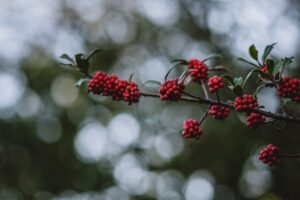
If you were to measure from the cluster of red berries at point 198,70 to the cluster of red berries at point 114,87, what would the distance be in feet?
0.95

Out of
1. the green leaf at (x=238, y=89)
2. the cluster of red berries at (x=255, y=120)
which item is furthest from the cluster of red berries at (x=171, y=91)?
the cluster of red berries at (x=255, y=120)

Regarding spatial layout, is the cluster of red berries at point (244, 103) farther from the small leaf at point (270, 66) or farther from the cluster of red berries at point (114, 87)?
the cluster of red berries at point (114, 87)

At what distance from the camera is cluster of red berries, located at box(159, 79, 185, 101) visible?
62.4 inches

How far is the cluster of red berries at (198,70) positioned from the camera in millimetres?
1770

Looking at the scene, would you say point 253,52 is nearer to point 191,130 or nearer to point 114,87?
point 191,130

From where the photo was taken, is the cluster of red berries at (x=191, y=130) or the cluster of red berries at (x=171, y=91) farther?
the cluster of red berries at (x=191, y=130)

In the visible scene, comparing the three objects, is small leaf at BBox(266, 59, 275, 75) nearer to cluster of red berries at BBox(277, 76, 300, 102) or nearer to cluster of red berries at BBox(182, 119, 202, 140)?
Answer: cluster of red berries at BBox(277, 76, 300, 102)

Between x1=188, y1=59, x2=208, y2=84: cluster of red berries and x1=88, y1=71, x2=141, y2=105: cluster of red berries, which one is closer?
x1=88, y1=71, x2=141, y2=105: cluster of red berries

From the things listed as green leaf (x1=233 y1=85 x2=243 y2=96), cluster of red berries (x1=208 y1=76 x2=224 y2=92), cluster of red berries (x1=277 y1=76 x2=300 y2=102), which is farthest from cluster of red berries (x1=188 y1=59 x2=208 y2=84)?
cluster of red berries (x1=277 y1=76 x2=300 y2=102)

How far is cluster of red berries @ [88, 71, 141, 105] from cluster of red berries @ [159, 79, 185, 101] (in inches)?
4.5

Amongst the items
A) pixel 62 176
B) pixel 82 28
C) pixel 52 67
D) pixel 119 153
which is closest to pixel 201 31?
pixel 82 28

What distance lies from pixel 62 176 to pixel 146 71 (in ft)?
14.4

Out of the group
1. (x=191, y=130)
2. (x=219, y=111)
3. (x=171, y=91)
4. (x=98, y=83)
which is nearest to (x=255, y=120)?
(x=219, y=111)

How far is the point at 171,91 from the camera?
158 centimetres
